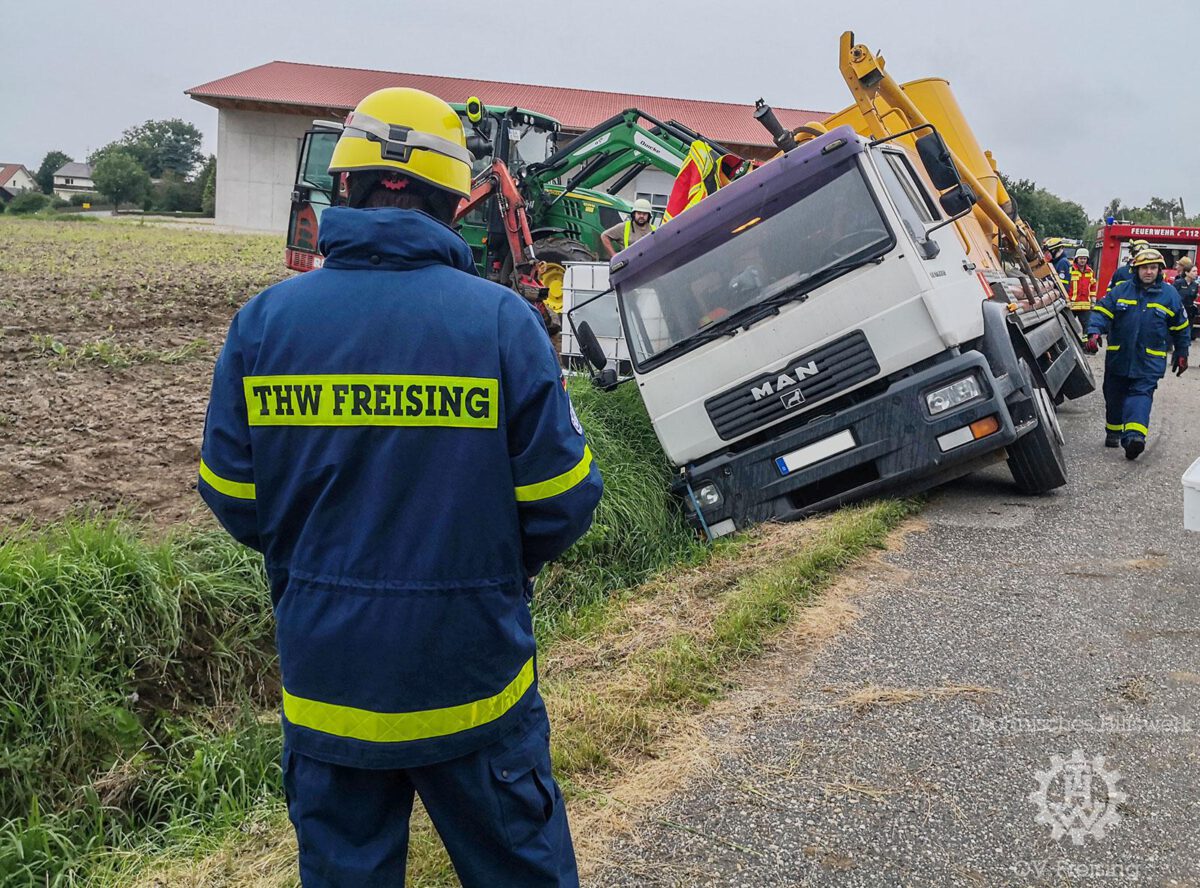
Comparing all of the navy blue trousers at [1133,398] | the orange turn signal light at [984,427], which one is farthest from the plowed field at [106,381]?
the navy blue trousers at [1133,398]

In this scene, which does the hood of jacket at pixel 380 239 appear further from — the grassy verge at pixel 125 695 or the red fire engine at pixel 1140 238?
the red fire engine at pixel 1140 238

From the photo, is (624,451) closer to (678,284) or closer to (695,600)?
(678,284)

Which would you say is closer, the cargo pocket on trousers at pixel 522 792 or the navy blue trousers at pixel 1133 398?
the cargo pocket on trousers at pixel 522 792

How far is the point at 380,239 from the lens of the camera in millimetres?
1844

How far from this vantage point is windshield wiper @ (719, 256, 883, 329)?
6.06 meters

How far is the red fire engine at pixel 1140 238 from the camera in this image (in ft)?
77.1

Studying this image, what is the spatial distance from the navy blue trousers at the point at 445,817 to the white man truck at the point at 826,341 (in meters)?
4.62

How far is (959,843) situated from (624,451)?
4.88 m

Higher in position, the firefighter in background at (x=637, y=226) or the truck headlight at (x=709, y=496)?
the firefighter in background at (x=637, y=226)

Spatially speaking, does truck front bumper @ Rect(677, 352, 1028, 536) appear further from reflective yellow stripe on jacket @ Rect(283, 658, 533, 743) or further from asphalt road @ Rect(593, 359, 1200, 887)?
reflective yellow stripe on jacket @ Rect(283, 658, 533, 743)

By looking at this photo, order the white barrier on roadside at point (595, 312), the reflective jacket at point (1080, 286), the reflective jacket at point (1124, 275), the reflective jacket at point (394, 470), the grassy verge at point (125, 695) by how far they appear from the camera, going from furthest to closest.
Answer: the reflective jacket at point (1080, 286), the white barrier on roadside at point (595, 312), the reflective jacket at point (1124, 275), the grassy verge at point (125, 695), the reflective jacket at point (394, 470)

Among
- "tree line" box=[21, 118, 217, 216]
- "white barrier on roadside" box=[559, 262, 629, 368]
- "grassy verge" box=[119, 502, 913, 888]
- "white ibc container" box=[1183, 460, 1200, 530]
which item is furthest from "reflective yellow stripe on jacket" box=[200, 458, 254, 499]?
"tree line" box=[21, 118, 217, 216]

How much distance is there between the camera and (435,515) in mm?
1820

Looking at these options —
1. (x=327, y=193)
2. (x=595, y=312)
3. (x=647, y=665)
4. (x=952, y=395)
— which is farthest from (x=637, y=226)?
(x=647, y=665)
